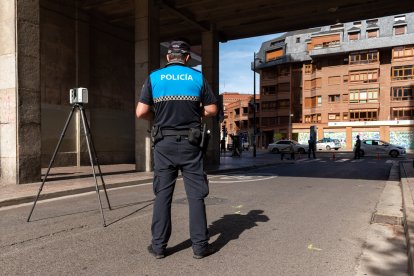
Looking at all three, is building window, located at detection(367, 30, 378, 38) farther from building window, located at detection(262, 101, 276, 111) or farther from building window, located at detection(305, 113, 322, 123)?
building window, located at detection(262, 101, 276, 111)

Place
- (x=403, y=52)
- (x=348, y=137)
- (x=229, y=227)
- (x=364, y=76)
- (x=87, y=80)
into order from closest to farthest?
(x=229, y=227) < (x=87, y=80) < (x=403, y=52) < (x=348, y=137) < (x=364, y=76)

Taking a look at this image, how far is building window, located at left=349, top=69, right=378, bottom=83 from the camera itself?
180 ft

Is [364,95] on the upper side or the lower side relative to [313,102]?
upper

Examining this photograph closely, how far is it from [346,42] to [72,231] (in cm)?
5920

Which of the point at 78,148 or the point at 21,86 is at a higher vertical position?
the point at 21,86

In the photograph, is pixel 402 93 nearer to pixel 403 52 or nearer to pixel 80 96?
pixel 403 52

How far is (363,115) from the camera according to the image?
55500mm

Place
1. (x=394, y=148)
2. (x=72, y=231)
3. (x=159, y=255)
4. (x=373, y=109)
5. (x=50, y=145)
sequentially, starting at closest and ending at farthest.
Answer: (x=159, y=255)
(x=72, y=231)
(x=50, y=145)
(x=394, y=148)
(x=373, y=109)

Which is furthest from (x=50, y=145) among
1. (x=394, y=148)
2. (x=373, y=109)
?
(x=373, y=109)

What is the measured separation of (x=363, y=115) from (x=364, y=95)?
9.71 feet

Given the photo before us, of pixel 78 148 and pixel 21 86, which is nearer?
pixel 21 86

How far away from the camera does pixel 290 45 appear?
218 feet

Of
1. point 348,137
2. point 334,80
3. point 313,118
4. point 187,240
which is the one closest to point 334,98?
point 334,80

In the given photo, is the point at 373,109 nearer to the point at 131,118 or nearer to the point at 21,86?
the point at 131,118
